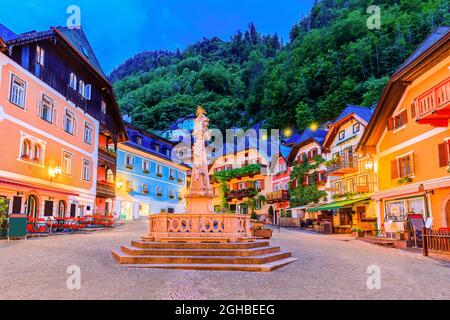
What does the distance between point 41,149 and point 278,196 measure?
95.8 feet

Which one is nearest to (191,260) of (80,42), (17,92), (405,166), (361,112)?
(17,92)

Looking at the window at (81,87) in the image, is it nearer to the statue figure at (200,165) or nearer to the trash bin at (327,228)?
the statue figure at (200,165)

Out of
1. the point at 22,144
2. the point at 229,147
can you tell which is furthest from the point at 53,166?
the point at 229,147

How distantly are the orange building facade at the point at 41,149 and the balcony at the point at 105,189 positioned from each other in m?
1.78

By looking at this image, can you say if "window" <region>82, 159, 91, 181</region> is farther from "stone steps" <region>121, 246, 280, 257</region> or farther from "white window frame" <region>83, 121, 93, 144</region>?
"stone steps" <region>121, 246, 280, 257</region>

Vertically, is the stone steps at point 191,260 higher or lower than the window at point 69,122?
A: lower

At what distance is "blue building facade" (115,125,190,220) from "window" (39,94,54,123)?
55.3 ft

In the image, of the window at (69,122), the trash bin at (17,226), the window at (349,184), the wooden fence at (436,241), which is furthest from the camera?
the window at (349,184)

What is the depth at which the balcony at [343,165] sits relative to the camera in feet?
108

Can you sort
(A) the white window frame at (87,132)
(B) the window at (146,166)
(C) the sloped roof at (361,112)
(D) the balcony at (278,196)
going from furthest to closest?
1. (B) the window at (146,166)
2. (D) the balcony at (278,196)
3. (C) the sloped roof at (361,112)
4. (A) the white window frame at (87,132)

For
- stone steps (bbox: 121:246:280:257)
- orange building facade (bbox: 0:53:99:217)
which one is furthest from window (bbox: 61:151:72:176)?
stone steps (bbox: 121:246:280:257)

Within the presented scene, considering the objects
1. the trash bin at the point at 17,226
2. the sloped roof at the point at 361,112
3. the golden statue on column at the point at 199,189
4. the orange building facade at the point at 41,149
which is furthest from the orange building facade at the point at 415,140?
the orange building facade at the point at 41,149

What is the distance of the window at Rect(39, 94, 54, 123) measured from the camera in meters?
24.3
